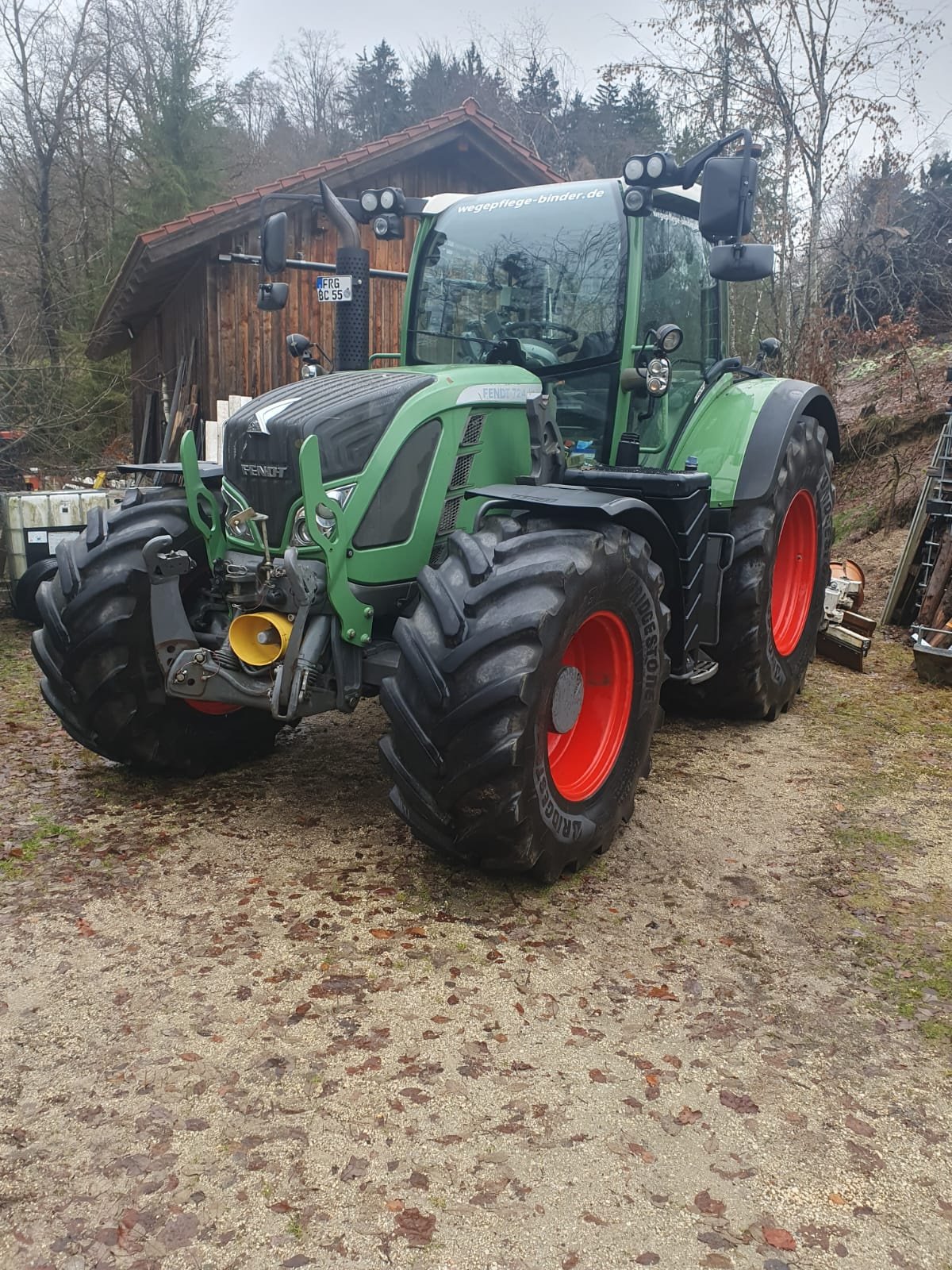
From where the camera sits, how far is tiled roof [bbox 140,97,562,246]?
10.9 meters

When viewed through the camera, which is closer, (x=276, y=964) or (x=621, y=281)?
(x=276, y=964)

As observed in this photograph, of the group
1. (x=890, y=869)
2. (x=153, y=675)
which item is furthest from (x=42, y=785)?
(x=890, y=869)

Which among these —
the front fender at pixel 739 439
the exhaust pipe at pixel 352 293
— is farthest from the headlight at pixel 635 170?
the exhaust pipe at pixel 352 293

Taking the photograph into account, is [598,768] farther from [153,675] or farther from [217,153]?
[217,153]

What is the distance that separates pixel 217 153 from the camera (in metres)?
23.5

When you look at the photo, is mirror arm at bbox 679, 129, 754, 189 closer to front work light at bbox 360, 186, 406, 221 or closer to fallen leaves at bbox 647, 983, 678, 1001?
front work light at bbox 360, 186, 406, 221

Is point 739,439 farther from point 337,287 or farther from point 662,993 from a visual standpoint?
point 662,993

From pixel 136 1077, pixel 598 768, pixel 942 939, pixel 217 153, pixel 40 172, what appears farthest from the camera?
pixel 217 153

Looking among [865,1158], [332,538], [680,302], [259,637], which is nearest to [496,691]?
[332,538]

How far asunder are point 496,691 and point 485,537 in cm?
64

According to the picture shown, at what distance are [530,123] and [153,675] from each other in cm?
3260

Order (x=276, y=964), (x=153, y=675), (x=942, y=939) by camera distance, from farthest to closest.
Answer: (x=153, y=675)
(x=942, y=939)
(x=276, y=964)

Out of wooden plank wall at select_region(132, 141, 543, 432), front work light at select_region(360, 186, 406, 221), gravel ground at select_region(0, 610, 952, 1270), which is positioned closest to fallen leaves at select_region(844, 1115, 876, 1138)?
gravel ground at select_region(0, 610, 952, 1270)

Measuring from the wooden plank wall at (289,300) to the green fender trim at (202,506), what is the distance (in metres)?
8.00
